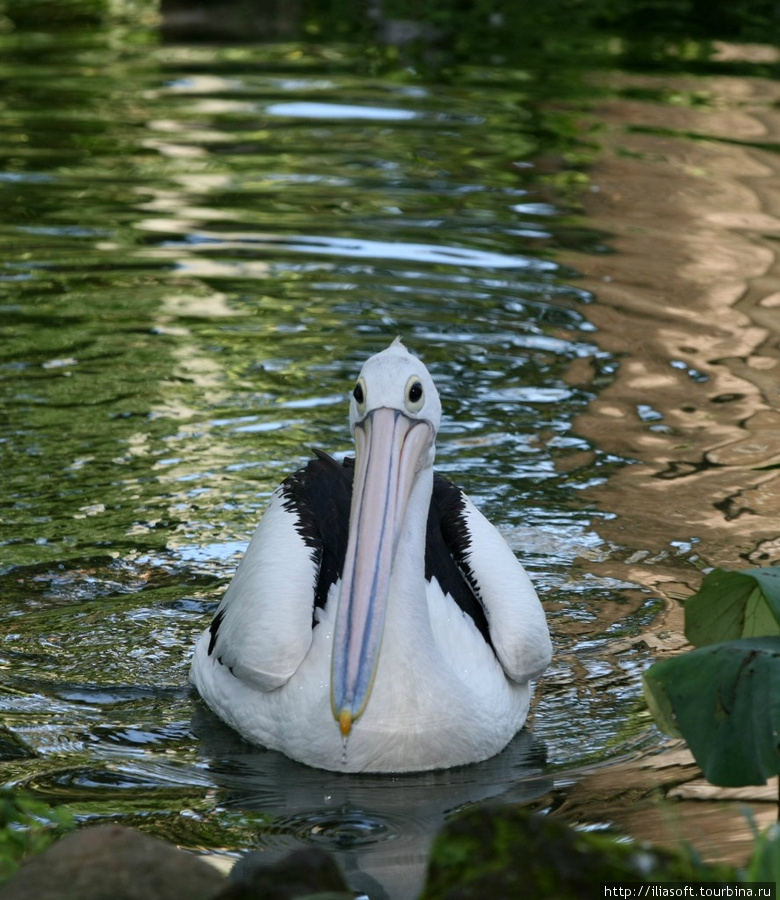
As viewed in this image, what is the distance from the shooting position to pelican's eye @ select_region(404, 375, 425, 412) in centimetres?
435

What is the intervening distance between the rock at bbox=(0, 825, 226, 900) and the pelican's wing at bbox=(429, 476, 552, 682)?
166 centimetres

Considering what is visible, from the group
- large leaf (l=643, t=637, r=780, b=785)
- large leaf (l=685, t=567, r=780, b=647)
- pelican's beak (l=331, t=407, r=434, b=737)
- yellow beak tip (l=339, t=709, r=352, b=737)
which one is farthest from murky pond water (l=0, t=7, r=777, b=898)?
large leaf (l=643, t=637, r=780, b=785)

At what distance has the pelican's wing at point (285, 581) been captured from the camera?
4.41 meters

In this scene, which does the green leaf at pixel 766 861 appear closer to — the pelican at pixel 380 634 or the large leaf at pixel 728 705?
the large leaf at pixel 728 705

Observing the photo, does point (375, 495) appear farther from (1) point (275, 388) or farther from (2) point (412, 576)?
(1) point (275, 388)

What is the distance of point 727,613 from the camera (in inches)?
160

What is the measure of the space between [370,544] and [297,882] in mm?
1440

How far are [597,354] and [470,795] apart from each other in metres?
4.11

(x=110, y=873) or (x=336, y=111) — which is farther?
(x=336, y=111)

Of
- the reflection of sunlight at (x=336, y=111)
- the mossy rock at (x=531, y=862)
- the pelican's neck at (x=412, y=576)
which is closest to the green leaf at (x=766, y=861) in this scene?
the mossy rock at (x=531, y=862)

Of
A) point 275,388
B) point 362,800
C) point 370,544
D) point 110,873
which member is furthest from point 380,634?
point 275,388

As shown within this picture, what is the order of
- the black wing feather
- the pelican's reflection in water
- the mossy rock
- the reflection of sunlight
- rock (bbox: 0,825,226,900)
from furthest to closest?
the reflection of sunlight < the black wing feather < the pelican's reflection in water < rock (bbox: 0,825,226,900) < the mossy rock

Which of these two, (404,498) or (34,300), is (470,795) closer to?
(404,498)

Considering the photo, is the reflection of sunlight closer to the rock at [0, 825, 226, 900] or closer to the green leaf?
the rock at [0, 825, 226, 900]
